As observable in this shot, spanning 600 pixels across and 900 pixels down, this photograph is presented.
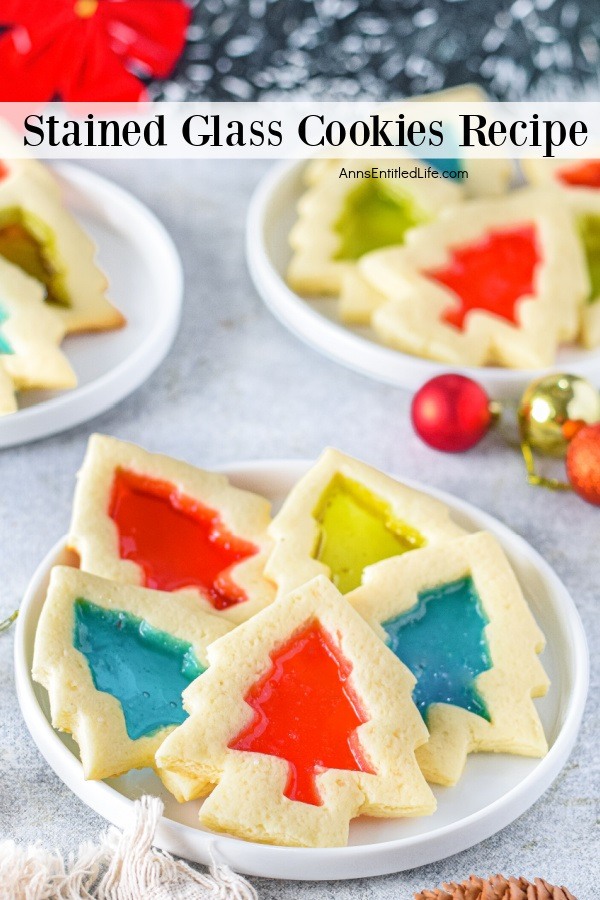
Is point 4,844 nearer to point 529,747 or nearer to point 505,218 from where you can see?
point 529,747

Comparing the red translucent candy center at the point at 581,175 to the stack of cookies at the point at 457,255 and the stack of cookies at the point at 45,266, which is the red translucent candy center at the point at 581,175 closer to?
the stack of cookies at the point at 457,255

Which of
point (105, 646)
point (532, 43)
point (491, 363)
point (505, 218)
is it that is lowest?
point (105, 646)

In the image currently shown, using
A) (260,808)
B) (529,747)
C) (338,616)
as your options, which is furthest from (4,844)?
(529,747)

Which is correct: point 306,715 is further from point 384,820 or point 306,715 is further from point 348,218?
point 348,218

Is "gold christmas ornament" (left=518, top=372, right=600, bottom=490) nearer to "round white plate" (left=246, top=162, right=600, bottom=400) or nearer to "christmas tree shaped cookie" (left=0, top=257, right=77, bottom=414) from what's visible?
"round white plate" (left=246, top=162, right=600, bottom=400)

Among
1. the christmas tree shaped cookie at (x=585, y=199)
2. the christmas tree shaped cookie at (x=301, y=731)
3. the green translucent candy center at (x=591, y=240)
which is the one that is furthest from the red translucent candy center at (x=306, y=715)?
the green translucent candy center at (x=591, y=240)

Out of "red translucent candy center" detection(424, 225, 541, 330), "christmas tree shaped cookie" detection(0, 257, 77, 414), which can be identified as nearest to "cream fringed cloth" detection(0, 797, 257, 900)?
"christmas tree shaped cookie" detection(0, 257, 77, 414)
